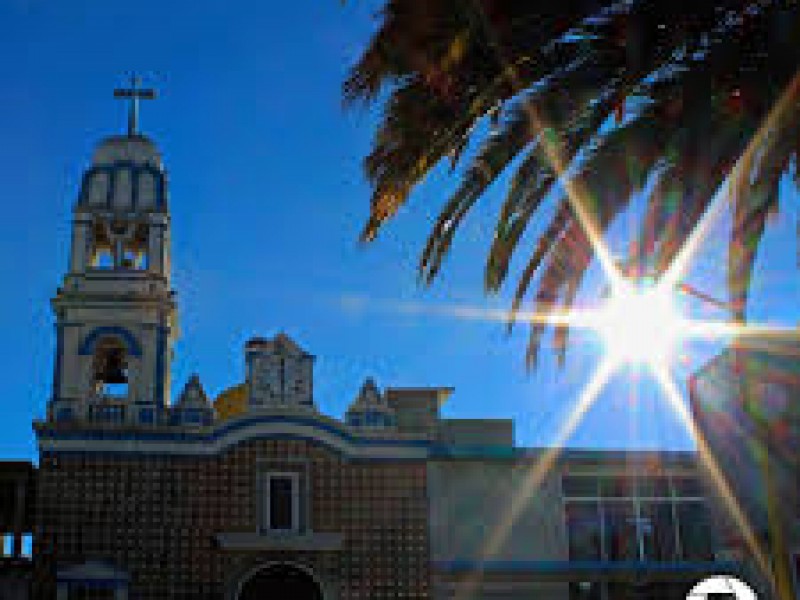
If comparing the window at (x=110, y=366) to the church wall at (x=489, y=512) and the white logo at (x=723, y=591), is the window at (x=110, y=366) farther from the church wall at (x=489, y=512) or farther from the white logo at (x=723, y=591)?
the white logo at (x=723, y=591)

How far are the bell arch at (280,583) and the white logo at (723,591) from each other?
19.0 m

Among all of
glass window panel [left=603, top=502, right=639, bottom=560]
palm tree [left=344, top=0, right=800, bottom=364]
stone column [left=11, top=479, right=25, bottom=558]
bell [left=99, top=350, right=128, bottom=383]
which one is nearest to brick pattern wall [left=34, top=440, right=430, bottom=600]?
stone column [left=11, top=479, right=25, bottom=558]

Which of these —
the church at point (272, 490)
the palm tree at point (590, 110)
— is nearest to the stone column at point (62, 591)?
the church at point (272, 490)

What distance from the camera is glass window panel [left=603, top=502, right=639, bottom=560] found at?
87.2 ft

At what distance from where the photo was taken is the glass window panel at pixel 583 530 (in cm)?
2659

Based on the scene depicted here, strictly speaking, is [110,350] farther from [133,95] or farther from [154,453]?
[133,95]

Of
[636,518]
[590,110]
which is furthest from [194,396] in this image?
[590,110]

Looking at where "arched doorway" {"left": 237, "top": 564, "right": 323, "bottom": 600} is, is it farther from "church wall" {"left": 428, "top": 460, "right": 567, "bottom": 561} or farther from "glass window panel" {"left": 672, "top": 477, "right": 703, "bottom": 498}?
"glass window panel" {"left": 672, "top": 477, "right": 703, "bottom": 498}

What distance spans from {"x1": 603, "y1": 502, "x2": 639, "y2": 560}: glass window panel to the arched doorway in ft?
23.5

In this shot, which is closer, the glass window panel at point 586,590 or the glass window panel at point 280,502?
the glass window panel at point 280,502

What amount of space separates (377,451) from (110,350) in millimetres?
6972

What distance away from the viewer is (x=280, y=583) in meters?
24.7

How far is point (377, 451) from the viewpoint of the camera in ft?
85.9

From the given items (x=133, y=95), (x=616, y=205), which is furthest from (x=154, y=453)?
(x=616, y=205)
